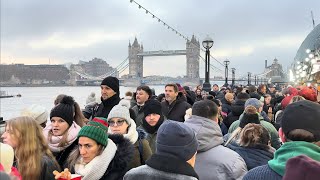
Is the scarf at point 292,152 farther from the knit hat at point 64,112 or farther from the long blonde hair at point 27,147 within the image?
the knit hat at point 64,112

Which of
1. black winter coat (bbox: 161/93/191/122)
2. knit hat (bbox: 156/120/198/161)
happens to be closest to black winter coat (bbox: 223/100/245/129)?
black winter coat (bbox: 161/93/191/122)

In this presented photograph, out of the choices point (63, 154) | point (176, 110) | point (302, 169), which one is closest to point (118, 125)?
point (63, 154)

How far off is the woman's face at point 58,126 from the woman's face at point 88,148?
785mm

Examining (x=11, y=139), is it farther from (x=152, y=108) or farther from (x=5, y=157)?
(x=152, y=108)

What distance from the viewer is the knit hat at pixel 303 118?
89.5 inches

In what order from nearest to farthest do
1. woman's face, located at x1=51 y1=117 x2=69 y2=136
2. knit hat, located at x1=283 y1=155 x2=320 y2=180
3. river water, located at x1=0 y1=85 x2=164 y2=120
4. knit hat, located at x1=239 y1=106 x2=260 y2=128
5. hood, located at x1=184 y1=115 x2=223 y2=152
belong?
1. knit hat, located at x1=283 y1=155 x2=320 y2=180
2. hood, located at x1=184 y1=115 x2=223 y2=152
3. woman's face, located at x1=51 y1=117 x2=69 y2=136
4. knit hat, located at x1=239 y1=106 x2=260 y2=128
5. river water, located at x1=0 y1=85 x2=164 y2=120

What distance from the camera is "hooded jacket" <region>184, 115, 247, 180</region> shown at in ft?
10.4

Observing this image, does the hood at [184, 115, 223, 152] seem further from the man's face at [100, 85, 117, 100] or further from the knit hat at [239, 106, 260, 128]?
the man's face at [100, 85, 117, 100]

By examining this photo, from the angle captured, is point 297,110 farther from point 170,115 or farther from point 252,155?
point 170,115

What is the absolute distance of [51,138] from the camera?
386cm

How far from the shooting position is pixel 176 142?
2332mm

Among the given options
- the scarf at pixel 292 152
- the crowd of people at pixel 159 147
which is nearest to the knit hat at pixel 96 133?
the crowd of people at pixel 159 147

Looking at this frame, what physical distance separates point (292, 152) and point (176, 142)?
0.66 meters

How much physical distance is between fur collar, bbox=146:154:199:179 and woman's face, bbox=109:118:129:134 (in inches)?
66.9
